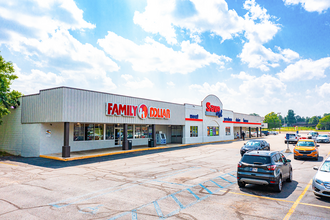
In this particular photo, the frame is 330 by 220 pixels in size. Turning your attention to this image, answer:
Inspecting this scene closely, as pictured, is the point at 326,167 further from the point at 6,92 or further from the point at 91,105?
the point at 6,92

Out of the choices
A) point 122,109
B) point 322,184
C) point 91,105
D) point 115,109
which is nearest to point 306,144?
point 322,184

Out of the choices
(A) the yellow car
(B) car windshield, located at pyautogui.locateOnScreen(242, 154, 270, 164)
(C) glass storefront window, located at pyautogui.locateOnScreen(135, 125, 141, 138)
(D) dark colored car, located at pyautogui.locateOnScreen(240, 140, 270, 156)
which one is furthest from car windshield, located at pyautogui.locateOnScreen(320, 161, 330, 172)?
(C) glass storefront window, located at pyautogui.locateOnScreen(135, 125, 141, 138)

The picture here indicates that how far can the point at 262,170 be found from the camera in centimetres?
934

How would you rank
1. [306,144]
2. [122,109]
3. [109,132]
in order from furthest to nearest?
[109,132] < [122,109] < [306,144]

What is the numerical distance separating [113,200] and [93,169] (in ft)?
22.4

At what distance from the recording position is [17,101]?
22500mm

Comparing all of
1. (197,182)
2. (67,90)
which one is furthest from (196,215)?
(67,90)

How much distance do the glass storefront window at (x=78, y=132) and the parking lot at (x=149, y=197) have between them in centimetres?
949

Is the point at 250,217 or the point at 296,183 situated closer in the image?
the point at 250,217

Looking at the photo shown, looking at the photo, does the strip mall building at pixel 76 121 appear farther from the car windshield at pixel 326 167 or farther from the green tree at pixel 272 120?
the green tree at pixel 272 120

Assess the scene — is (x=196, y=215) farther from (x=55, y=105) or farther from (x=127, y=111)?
(x=127, y=111)

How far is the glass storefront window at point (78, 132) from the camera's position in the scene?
23.1 metres

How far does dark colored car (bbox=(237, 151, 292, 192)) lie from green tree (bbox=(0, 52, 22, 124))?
21.0 metres

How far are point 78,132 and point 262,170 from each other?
63.1ft
